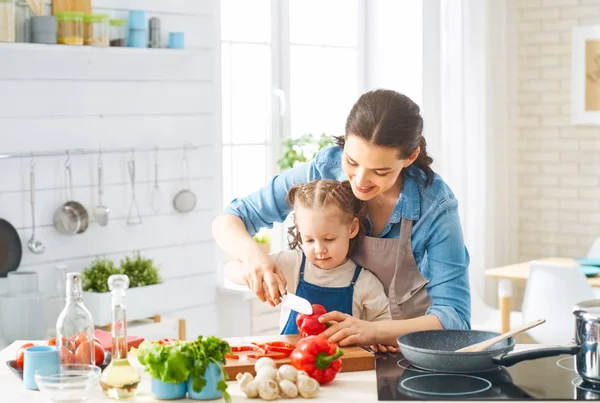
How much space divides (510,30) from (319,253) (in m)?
4.08

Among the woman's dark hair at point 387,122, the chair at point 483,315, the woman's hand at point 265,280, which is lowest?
the chair at point 483,315

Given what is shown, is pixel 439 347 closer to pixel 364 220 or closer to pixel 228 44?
pixel 364 220

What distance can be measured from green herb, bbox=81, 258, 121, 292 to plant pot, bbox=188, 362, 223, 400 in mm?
2104

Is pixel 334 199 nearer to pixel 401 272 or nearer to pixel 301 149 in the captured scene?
pixel 401 272

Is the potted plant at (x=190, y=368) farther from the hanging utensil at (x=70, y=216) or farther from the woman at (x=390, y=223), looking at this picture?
the hanging utensil at (x=70, y=216)

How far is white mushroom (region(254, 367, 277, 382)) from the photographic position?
2.10 m

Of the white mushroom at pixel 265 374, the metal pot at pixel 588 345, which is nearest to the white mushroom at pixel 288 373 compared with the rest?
the white mushroom at pixel 265 374

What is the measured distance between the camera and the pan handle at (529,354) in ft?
7.14

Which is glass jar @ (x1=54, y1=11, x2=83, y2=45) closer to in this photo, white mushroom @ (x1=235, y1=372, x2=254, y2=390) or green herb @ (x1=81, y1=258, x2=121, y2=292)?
green herb @ (x1=81, y1=258, x2=121, y2=292)

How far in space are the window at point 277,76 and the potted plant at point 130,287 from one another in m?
0.92

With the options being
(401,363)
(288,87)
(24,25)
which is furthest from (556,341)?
(24,25)

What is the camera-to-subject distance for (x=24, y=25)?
3.89 m

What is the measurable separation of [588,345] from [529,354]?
5.3 inches

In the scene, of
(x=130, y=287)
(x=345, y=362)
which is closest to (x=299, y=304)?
(x=345, y=362)
